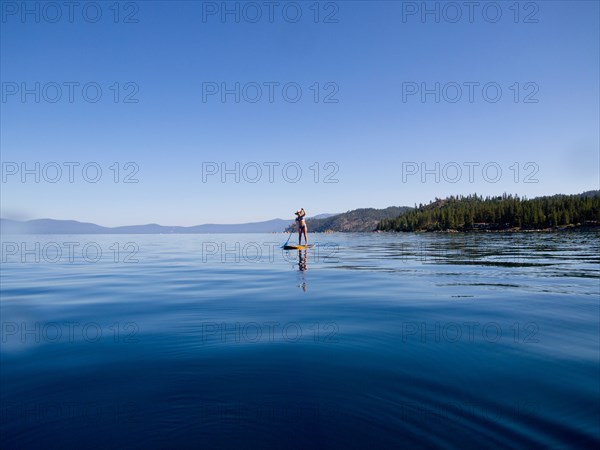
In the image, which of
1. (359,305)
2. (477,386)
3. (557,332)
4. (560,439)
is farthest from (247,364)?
(557,332)

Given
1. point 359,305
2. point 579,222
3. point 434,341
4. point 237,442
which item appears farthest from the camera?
point 579,222

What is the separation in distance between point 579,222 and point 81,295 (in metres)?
199

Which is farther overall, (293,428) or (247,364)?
(247,364)

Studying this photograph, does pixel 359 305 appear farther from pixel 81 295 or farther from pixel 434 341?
pixel 81 295

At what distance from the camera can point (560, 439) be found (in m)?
4.55

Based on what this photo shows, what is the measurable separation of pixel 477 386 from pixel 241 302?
30.9 feet

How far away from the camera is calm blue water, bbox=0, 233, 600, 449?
4770 mm

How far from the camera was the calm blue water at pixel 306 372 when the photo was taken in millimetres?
4770

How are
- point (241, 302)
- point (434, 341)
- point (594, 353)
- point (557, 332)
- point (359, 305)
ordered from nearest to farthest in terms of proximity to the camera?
1. point (594, 353)
2. point (434, 341)
3. point (557, 332)
4. point (359, 305)
5. point (241, 302)

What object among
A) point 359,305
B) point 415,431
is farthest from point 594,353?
point 359,305

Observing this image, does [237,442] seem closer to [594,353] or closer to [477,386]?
[477,386]

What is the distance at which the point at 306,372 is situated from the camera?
22.4 feet

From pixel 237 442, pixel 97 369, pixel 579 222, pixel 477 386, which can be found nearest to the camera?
pixel 237 442

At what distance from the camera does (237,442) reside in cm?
452
